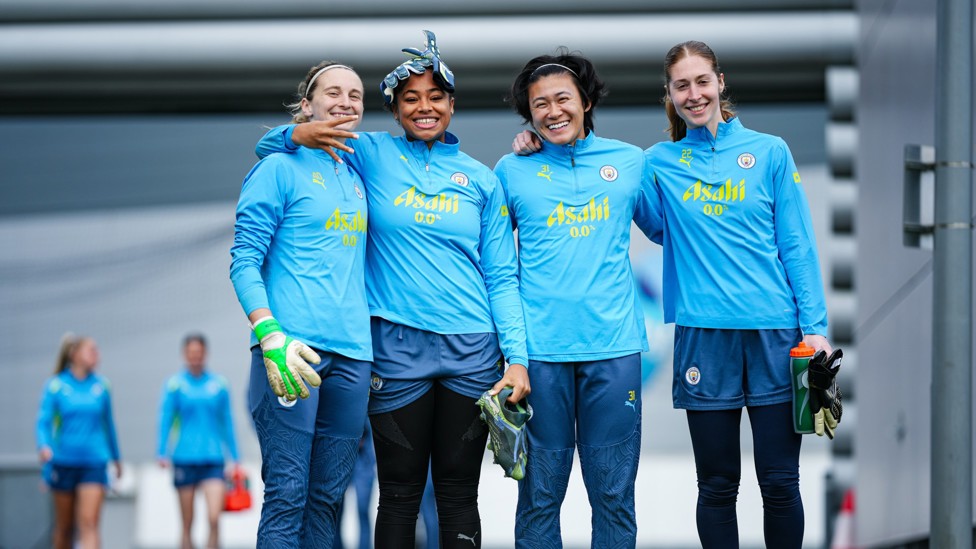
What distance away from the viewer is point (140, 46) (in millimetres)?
12297

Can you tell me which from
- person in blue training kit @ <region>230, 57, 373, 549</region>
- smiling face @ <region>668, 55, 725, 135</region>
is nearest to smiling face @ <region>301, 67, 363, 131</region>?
person in blue training kit @ <region>230, 57, 373, 549</region>

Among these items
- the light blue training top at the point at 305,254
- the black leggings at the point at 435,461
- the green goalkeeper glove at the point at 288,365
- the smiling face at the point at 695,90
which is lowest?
the black leggings at the point at 435,461

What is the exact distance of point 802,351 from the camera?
5.32m

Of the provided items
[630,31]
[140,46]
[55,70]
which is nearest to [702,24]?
[630,31]

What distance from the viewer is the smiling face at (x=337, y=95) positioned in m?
5.36

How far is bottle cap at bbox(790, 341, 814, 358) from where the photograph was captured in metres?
5.31

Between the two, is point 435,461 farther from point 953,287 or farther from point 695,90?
point 953,287

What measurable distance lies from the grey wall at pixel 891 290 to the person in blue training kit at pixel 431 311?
167 inches

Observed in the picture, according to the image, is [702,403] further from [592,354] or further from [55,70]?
[55,70]

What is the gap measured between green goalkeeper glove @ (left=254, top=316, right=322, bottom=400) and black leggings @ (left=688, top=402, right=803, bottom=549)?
1645 millimetres

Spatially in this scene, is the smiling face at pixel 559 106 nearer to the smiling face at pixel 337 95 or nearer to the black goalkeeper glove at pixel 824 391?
the smiling face at pixel 337 95

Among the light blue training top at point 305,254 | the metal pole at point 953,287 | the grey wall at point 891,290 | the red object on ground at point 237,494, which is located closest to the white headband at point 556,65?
the light blue training top at point 305,254

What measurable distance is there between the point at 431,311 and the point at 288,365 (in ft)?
2.25

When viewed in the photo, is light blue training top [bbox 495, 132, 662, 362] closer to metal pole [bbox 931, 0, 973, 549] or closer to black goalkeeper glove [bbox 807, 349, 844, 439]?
black goalkeeper glove [bbox 807, 349, 844, 439]
